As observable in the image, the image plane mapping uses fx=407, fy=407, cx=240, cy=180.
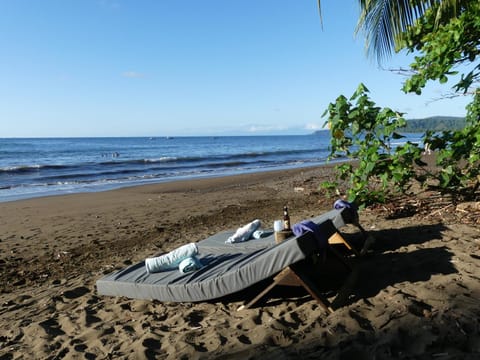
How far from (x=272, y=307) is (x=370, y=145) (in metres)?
2.95

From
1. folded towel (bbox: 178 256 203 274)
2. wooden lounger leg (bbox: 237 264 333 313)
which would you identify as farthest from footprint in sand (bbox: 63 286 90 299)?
wooden lounger leg (bbox: 237 264 333 313)

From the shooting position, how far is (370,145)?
18.2ft

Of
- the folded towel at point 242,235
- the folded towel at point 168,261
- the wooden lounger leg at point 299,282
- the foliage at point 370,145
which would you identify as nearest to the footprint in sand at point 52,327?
the folded towel at point 168,261

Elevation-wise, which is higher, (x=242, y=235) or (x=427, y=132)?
(x=427, y=132)

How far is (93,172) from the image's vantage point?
806 inches

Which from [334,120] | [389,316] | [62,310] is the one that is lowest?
[62,310]

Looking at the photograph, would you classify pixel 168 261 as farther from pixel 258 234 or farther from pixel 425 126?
pixel 425 126

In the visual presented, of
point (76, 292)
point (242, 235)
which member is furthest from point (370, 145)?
point (76, 292)

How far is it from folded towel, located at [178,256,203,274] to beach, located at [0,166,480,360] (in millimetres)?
328

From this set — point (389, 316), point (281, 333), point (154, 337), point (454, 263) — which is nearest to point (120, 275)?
point (154, 337)

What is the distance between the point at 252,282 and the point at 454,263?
1937 mm

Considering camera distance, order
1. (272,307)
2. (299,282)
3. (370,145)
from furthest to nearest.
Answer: (370,145)
(272,307)
(299,282)

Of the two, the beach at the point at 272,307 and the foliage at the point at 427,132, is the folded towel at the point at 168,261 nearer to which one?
the beach at the point at 272,307

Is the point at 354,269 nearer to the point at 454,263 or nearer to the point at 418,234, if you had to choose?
the point at 454,263
